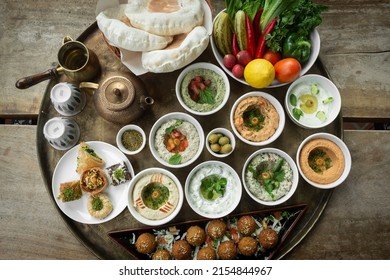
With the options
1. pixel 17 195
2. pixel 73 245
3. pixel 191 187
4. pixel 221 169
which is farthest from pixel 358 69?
pixel 17 195

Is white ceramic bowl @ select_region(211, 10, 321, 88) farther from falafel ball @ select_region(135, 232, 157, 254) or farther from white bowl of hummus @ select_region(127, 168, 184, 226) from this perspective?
falafel ball @ select_region(135, 232, 157, 254)

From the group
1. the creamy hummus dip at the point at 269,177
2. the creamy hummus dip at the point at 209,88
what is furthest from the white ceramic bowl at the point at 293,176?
the creamy hummus dip at the point at 209,88

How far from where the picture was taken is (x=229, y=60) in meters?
2.57

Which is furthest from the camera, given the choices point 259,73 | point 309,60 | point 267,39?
point 309,60

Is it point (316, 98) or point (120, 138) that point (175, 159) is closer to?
point (120, 138)

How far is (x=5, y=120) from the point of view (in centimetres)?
325

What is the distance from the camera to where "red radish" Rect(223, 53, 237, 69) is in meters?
2.57

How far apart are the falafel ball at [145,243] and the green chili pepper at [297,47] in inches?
64.1

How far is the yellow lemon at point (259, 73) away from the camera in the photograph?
2420mm

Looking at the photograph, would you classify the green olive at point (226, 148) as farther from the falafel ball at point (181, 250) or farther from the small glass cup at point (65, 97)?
the small glass cup at point (65, 97)

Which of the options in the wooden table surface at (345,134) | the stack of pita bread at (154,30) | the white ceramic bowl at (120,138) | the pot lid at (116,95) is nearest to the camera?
the stack of pita bread at (154,30)

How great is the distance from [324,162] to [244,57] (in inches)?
38.1

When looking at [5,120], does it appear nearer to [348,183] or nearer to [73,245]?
[73,245]

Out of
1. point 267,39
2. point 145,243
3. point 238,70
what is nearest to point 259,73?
point 238,70
